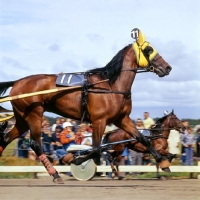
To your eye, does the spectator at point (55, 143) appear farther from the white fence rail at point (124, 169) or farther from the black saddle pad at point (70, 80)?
the black saddle pad at point (70, 80)

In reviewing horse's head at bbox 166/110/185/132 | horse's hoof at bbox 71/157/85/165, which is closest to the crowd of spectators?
horse's head at bbox 166/110/185/132

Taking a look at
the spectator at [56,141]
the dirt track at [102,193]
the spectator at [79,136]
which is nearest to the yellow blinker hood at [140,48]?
the dirt track at [102,193]

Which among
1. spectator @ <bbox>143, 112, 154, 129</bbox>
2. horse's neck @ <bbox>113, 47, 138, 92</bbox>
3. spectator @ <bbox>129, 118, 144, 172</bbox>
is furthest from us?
spectator @ <bbox>143, 112, 154, 129</bbox>

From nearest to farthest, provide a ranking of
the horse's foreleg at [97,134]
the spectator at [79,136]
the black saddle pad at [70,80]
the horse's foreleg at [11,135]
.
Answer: the horse's foreleg at [97,134] < the black saddle pad at [70,80] < the horse's foreleg at [11,135] < the spectator at [79,136]

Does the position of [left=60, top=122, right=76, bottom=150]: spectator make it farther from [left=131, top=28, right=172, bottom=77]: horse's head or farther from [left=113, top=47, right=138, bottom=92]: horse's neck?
[left=131, top=28, right=172, bottom=77]: horse's head

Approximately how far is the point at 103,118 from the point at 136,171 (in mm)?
3850

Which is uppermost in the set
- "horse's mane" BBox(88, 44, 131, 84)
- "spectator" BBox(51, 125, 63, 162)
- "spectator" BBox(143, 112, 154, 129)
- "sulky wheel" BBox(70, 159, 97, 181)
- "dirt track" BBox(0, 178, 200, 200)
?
"horse's mane" BBox(88, 44, 131, 84)

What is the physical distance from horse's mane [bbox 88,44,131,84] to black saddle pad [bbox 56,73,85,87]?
283 mm

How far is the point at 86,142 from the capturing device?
14609 millimetres

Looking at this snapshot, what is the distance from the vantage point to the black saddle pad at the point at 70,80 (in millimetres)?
10109

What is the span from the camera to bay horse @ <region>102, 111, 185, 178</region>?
13930 millimetres

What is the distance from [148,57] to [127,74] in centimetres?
45

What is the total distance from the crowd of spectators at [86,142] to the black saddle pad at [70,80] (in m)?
3.79

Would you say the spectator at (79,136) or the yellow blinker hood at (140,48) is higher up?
the yellow blinker hood at (140,48)
